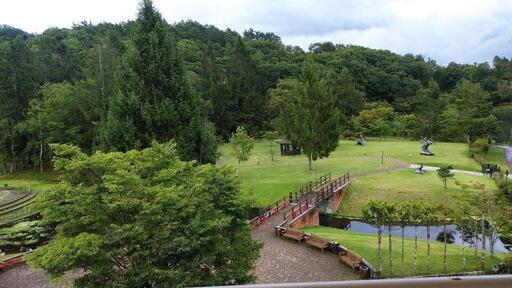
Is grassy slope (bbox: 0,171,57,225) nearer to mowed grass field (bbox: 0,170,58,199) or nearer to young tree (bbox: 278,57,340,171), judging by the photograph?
mowed grass field (bbox: 0,170,58,199)

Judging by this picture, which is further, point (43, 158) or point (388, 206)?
point (43, 158)

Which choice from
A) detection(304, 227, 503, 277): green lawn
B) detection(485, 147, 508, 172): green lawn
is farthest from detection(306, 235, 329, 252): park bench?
detection(485, 147, 508, 172): green lawn

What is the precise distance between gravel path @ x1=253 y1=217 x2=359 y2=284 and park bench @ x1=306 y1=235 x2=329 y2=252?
260mm

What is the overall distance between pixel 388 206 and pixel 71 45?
72292mm

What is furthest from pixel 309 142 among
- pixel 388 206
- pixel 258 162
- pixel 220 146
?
pixel 220 146

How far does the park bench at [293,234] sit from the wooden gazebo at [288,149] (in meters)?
27.6

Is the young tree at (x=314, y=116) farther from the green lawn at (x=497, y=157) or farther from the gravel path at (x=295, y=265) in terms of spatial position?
the green lawn at (x=497, y=157)

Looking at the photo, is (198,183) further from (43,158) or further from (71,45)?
(71,45)

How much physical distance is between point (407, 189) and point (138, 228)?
86.0ft

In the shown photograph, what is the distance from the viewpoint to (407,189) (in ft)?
112

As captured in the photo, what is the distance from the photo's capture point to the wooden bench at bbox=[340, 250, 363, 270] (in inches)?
811

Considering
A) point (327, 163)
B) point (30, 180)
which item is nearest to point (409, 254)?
point (327, 163)

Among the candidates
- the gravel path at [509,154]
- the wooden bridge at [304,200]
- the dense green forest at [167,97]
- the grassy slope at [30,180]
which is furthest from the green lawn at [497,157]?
the grassy slope at [30,180]

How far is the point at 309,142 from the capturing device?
39281mm
